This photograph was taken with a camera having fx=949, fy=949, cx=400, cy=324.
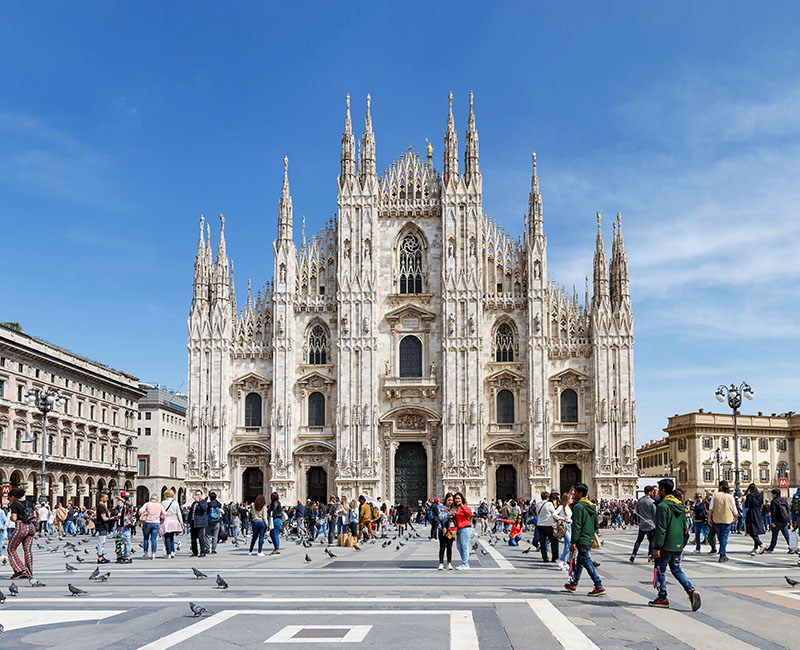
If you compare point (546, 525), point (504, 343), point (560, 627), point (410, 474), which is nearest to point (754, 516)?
point (546, 525)

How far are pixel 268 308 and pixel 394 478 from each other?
11.8 m

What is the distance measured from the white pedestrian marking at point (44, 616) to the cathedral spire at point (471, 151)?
43100mm

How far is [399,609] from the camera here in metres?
11.9

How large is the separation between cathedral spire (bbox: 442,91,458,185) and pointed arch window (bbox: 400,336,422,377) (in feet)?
29.7

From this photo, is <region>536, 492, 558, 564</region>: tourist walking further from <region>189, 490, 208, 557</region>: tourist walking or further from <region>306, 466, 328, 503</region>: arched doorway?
<region>306, 466, 328, 503</region>: arched doorway

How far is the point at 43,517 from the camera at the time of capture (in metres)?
34.4

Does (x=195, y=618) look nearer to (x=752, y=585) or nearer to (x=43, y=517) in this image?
(x=752, y=585)

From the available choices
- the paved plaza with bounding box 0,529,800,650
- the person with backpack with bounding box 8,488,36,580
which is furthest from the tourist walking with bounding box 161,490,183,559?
the person with backpack with bounding box 8,488,36,580

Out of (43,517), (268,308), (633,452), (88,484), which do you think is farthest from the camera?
(88,484)

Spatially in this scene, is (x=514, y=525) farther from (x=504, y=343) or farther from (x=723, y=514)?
(x=504, y=343)

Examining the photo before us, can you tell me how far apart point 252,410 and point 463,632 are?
43.8 metres

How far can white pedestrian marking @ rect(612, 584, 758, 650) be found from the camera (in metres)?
9.38

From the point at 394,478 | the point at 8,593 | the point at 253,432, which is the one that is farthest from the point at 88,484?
the point at 8,593

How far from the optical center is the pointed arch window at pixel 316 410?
5247 cm
